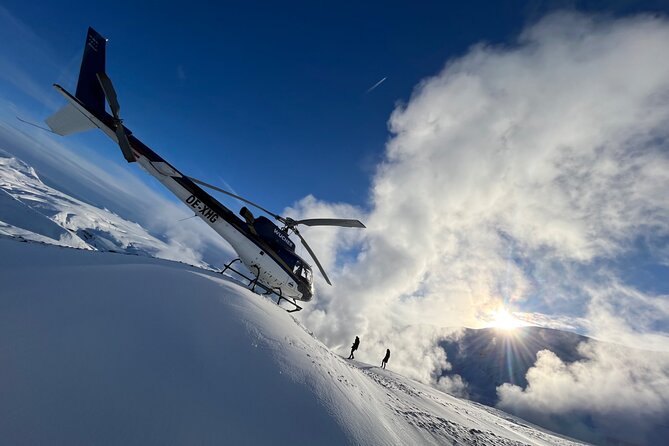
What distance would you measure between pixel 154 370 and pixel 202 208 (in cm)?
1497

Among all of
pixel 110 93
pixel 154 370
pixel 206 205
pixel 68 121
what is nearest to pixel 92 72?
pixel 68 121

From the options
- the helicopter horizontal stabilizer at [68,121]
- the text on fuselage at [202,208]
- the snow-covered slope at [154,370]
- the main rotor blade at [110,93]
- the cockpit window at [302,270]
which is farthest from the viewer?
the cockpit window at [302,270]

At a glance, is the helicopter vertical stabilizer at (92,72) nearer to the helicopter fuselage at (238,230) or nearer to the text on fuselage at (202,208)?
the helicopter fuselage at (238,230)

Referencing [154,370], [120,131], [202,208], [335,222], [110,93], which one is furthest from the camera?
[202,208]

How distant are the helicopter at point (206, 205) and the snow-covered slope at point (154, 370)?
8.59 metres

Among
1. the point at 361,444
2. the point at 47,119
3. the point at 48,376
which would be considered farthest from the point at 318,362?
the point at 47,119

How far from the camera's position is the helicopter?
17.0 meters

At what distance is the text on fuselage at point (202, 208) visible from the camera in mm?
18719

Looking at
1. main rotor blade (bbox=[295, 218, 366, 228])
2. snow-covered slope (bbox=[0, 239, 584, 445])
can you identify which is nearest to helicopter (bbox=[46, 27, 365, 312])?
main rotor blade (bbox=[295, 218, 366, 228])

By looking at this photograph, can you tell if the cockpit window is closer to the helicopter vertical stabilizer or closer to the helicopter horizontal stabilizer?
the helicopter horizontal stabilizer

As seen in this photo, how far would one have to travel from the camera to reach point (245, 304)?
9430 millimetres

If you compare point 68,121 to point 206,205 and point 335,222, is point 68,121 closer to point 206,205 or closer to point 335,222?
point 206,205

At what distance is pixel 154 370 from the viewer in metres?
5.38

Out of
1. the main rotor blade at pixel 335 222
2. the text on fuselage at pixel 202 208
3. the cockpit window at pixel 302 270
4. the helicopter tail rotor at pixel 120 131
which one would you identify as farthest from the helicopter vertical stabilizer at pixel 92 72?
the cockpit window at pixel 302 270
